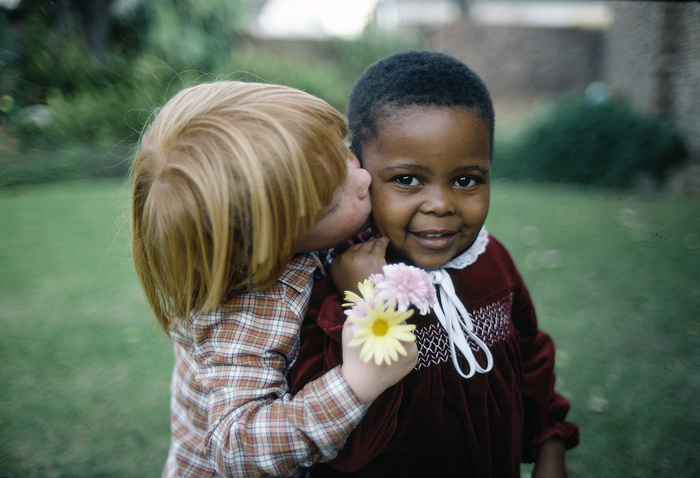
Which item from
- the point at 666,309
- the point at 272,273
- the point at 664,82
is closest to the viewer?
→ the point at 272,273

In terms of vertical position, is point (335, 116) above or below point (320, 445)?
above

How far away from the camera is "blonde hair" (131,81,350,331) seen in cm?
115

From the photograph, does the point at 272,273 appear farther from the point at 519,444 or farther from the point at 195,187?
the point at 519,444

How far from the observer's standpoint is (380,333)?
1062 mm

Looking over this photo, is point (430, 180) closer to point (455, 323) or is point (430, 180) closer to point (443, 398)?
point (455, 323)

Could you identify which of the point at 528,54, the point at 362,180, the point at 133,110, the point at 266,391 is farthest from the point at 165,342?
the point at 528,54

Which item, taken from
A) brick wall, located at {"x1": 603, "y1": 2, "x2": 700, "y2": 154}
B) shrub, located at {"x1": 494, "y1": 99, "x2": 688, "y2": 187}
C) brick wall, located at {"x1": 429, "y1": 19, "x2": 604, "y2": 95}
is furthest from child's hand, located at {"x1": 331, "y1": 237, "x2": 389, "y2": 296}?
brick wall, located at {"x1": 429, "y1": 19, "x2": 604, "y2": 95}

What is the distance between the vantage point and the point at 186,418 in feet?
4.99

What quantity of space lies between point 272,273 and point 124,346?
114 inches

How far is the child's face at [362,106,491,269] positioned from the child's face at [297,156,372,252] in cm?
6

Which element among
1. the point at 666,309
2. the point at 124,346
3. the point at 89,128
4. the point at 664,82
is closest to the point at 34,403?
the point at 124,346

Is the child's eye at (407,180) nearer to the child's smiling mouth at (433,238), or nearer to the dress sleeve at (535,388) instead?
the child's smiling mouth at (433,238)

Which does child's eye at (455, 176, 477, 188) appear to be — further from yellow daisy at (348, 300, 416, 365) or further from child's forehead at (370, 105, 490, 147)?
yellow daisy at (348, 300, 416, 365)

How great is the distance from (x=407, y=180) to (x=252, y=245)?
0.48m
